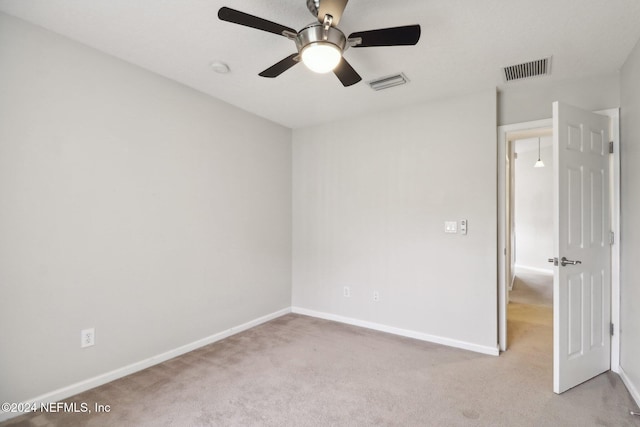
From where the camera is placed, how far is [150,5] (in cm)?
185

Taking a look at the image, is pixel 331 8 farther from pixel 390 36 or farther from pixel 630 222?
pixel 630 222

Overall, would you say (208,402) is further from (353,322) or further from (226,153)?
(226,153)

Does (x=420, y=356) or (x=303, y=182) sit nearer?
(x=420, y=356)

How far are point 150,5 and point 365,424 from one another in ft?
9.44

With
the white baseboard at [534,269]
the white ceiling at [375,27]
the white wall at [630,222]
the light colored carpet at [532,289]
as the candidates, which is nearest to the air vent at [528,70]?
the white ceiling at [375,27]

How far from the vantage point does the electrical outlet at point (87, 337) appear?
2.26m

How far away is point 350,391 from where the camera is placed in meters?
2.28

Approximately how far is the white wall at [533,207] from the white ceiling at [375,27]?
5100 millimetres

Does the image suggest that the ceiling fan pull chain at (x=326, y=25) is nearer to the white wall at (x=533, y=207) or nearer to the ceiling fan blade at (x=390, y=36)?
the ceiling fan blade at (x=390, y=36)

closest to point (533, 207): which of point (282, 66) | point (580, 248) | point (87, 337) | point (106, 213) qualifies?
point (580, 248)

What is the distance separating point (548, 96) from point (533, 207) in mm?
5530

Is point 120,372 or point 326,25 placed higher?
point 326,25

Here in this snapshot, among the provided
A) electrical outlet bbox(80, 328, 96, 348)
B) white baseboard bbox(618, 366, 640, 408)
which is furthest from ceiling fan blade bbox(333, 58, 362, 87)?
white baseboard bbox(618, 366, 640, 408)

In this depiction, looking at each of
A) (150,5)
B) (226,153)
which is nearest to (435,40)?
(150,5)
